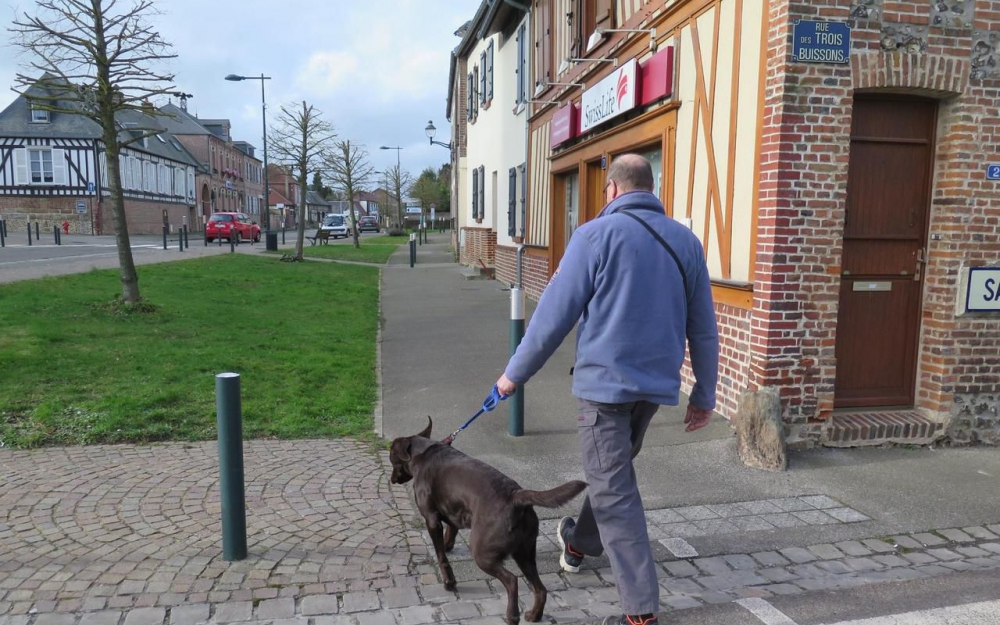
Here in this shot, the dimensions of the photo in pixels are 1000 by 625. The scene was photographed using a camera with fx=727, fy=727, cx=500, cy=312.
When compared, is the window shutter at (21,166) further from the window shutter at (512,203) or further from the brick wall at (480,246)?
the window shutter at (512,203)

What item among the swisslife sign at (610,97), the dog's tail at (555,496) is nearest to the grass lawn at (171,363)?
the dog's tail at (555,496)

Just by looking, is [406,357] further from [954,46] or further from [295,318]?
[954,46]

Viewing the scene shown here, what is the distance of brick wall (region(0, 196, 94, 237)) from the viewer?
44.2 meters

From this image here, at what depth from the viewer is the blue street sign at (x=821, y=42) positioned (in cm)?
530

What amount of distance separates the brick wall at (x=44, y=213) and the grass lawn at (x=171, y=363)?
36141 millimetres

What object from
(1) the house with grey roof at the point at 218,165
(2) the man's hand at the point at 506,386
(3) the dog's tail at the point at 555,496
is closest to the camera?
(3) the dog's tail at the point at 555,496

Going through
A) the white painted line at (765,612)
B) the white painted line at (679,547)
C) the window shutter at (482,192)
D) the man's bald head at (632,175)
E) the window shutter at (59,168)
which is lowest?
the white painted line at (679,547)

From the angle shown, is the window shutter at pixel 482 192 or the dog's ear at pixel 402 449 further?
→ the window shutter at pixel 482 192

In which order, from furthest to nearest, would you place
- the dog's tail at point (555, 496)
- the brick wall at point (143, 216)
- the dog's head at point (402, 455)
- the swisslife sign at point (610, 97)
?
the brick wall at point (143, 216) < the swisslife sign at point (610, 97) < the dog's head at point (402, 455) < the dog's tail at point (555, 496)

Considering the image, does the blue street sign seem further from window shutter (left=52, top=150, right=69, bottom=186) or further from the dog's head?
window shutter (left=52, top=150, right=69, bottom=186)

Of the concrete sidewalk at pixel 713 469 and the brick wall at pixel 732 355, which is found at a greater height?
the brick wall at pixel 732 355

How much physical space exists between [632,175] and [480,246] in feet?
60.4

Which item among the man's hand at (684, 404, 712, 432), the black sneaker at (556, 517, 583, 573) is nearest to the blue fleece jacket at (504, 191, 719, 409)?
the man's hand at (684, 404, 712, 432)

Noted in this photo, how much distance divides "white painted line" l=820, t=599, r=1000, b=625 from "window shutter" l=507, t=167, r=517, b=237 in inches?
528
